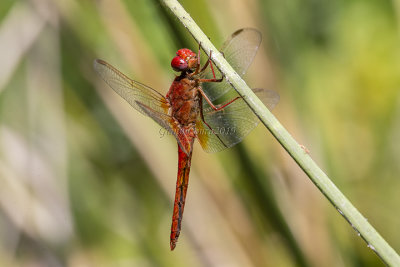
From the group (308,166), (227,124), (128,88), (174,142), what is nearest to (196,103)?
(227,124)

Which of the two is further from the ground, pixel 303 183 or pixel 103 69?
pixel 103 69

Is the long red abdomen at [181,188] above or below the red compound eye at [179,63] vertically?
below

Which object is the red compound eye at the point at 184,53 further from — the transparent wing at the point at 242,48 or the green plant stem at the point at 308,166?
the green plant stem at the point at 308,166

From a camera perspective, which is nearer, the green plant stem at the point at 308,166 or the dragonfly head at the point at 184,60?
the green plant stem at the point at 308,166

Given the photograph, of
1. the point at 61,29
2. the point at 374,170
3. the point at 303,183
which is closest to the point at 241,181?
the point at 303,183

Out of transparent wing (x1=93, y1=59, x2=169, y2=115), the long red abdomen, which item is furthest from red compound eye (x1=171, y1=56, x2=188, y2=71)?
the long red abdomen

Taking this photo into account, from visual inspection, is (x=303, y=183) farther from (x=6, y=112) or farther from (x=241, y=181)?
(x=6, y=112)

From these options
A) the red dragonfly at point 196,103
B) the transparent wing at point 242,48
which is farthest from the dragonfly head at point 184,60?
the transparent wing at point 242,48
